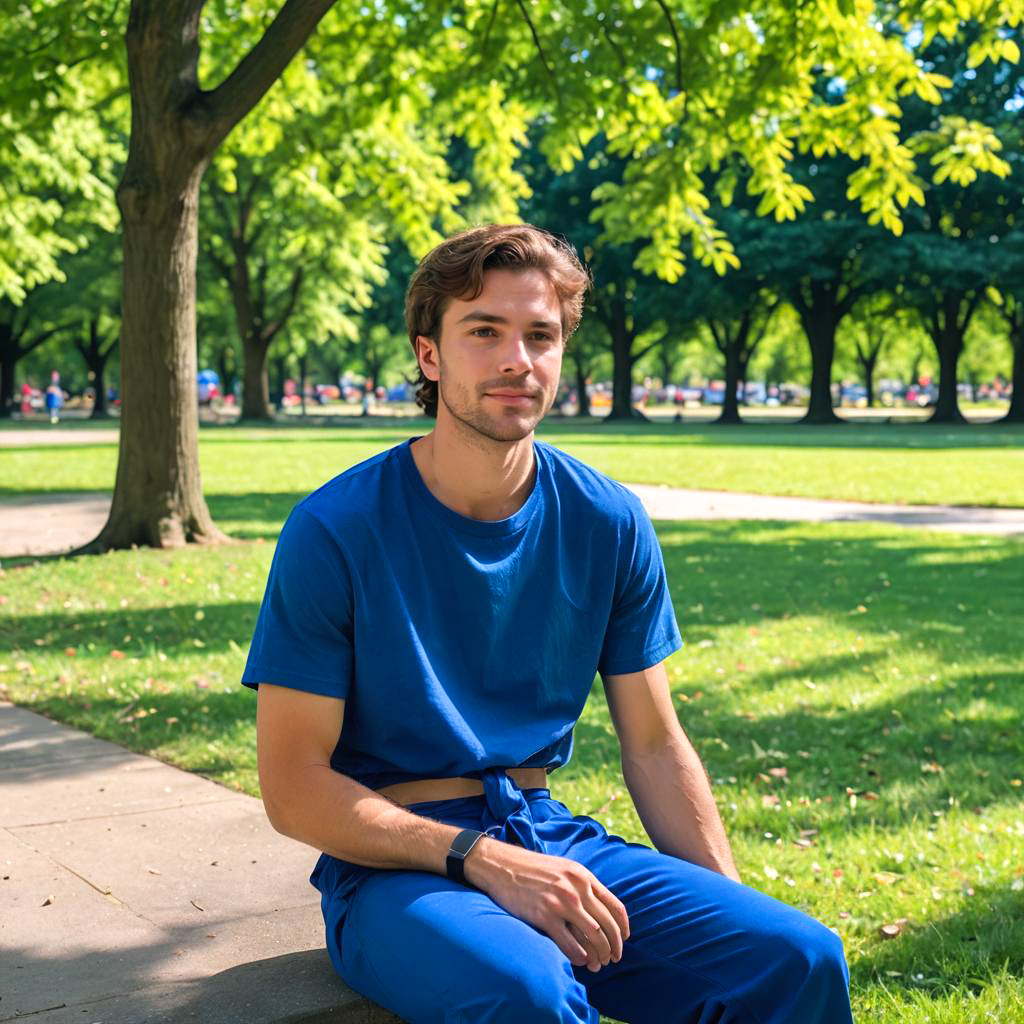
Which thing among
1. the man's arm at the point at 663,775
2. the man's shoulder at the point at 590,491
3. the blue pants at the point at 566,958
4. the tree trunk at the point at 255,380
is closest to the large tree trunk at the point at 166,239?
the man's shoulder at the point at 590,491

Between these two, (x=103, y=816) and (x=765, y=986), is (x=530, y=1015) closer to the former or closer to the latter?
(x=765, y=986)

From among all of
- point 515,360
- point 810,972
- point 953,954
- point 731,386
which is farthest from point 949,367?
point 810,972

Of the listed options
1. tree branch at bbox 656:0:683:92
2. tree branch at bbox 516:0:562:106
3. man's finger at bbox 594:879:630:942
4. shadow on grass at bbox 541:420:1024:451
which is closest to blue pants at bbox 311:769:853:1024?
man's finger at bbox 594:879:630:942

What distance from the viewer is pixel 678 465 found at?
24438 millimetres

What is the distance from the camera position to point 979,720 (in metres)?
6.45

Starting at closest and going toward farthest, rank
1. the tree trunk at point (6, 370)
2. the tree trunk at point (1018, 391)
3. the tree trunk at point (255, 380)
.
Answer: the tree trunk at point (255, 380), the tree trunk at point (1018, 391), the tree trunk at point (6, 370)

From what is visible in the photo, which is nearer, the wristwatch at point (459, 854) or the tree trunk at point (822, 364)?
the wristwatch at point (459, 854)

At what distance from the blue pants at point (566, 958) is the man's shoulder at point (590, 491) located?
0.56 metres

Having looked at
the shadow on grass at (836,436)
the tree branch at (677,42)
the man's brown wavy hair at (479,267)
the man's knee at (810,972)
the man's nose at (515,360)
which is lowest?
the shadow on grass at (836,436)

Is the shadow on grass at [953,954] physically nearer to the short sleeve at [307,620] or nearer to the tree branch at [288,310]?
the short sleeve at [307,620]

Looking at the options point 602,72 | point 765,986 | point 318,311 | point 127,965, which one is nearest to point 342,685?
point 765,986

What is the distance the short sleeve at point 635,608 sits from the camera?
2859 millimetres

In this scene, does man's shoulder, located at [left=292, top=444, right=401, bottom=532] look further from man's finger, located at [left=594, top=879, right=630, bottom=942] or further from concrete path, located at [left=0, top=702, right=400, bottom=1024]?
concrete path, located at [left=0, top=702, right=400, bottom=1024]

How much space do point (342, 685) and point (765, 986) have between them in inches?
35.3
